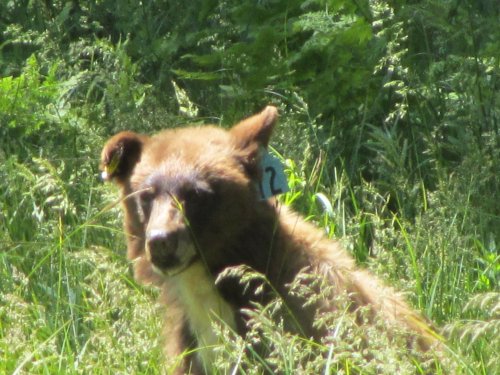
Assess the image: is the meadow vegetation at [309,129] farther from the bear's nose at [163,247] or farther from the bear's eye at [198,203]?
the bear's eye at [198,203]

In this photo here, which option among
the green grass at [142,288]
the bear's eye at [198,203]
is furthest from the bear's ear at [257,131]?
the green grass at [142,288]

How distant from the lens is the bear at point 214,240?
16.4ft

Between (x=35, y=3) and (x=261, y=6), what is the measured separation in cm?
199

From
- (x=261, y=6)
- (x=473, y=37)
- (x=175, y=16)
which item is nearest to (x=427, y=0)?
Answer: (x=473, y=37)

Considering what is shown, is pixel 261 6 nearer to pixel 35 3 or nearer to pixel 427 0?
pixel 427 0

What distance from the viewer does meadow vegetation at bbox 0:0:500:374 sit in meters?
5.61

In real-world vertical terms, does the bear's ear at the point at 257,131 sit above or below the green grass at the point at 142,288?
above

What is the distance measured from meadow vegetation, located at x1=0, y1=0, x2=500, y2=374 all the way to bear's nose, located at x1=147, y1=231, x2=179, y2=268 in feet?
0.81

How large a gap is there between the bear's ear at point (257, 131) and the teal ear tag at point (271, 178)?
0.05 m

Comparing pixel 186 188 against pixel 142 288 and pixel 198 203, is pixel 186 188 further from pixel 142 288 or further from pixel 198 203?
pixel 142 288

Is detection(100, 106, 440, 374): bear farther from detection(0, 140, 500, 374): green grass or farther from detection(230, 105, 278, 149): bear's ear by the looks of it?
detection(0, 140, 500, 374): green grass

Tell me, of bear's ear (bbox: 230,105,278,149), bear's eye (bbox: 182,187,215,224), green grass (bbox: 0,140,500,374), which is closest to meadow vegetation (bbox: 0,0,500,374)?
green grass (bbox: 0,140,500,374)

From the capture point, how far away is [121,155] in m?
5.45

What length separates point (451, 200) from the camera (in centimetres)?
579
